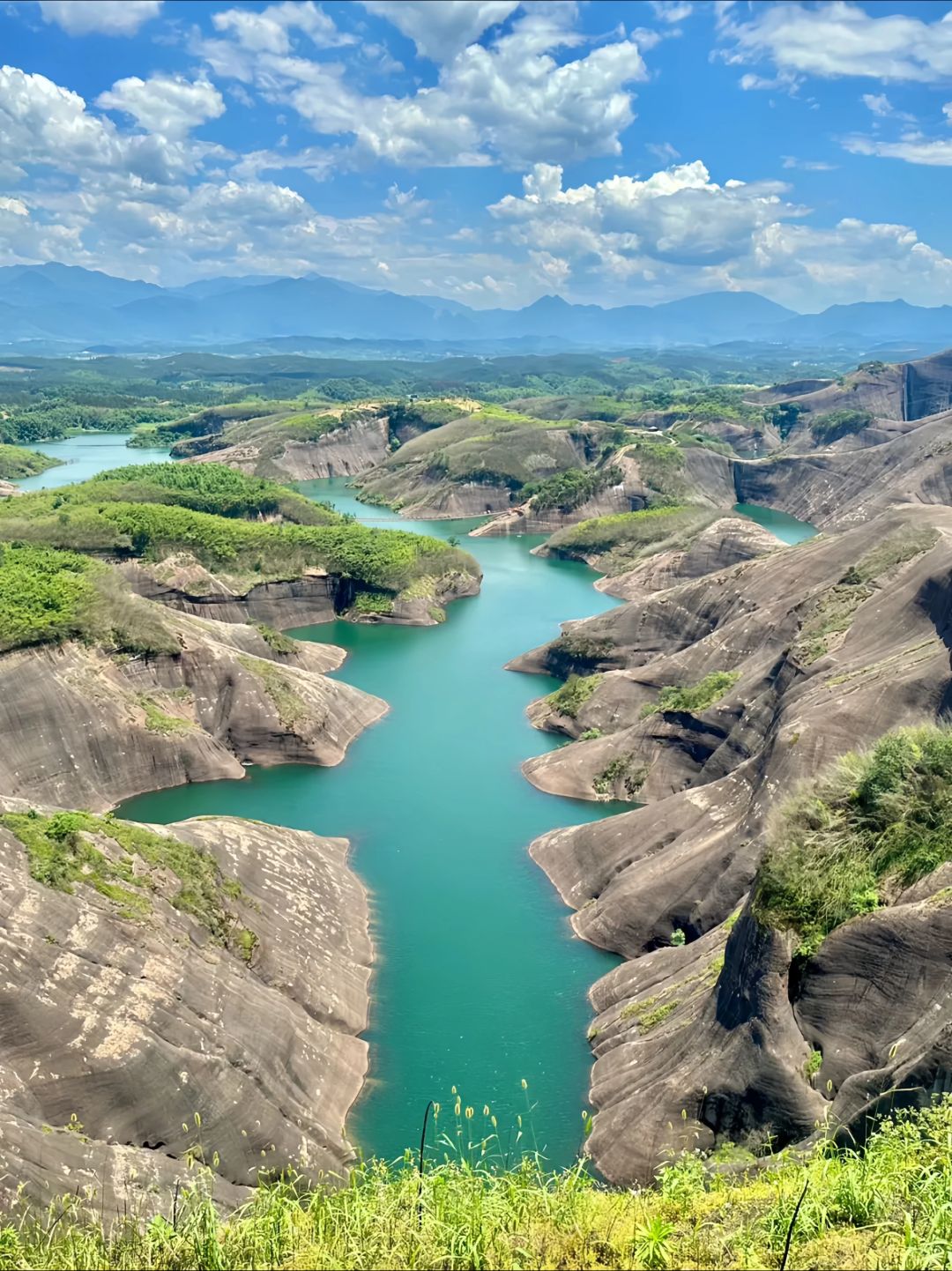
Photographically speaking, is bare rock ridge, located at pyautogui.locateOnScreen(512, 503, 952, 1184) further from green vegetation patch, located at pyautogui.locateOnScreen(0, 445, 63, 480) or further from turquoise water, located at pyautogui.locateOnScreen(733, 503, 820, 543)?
green vegetation patch, located at pyautogui.locateOnScreen(0, 445, 63, 480)

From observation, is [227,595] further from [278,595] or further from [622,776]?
[622,776]

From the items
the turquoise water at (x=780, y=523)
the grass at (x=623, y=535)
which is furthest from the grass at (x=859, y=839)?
the turquoise water at (x=780, y=523)

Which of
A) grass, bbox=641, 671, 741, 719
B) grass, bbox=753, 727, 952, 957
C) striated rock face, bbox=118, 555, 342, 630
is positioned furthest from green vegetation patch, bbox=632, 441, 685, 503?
grass, bbox=753, 727, 952, 957

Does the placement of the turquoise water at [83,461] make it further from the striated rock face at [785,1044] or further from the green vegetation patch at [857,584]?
the striated rock face at [785,1044]

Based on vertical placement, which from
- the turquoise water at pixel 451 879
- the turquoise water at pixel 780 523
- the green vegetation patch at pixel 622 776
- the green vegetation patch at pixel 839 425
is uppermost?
the green vegetation patch at pixel 839 425

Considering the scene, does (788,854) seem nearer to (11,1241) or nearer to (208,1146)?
(208,1146)

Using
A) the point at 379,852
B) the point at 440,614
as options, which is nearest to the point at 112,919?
the point at 379,852
